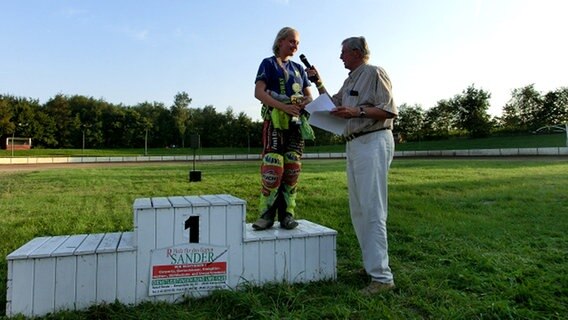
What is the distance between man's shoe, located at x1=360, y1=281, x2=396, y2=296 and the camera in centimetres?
255

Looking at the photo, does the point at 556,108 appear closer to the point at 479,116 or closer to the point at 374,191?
the point at 479,116

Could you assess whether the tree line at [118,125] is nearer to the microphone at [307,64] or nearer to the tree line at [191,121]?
the tree line at [191,121]

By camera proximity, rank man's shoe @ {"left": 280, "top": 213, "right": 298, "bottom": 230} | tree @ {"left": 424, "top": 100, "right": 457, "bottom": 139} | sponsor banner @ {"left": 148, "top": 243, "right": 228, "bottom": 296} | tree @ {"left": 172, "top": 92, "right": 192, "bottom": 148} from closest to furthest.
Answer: sponsor banner @ {"left": 148, "top": 243, "right": 228, "bottom": 296} < man's shoe @ {"left": 280, "top": 213, "right": 298, "bottom": 230} < tree @ {"left": 424, "top": 100, "right": 457, "bottom": 139} < tree @ {"left": 172, "top": 92, "right": 192, "bottom": 148}

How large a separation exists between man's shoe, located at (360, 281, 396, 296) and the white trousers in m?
0.03

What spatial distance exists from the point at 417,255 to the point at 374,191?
Result: 132cm

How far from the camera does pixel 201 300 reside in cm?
251

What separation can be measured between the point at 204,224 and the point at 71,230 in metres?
2.81

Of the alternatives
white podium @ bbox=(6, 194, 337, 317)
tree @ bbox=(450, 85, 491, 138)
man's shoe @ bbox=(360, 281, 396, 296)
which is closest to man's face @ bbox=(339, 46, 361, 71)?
white podium @ bbox=(6, 194, 337, 317)

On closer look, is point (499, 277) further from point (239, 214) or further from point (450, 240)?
point (239, 214)

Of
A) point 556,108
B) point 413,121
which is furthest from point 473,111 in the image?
point 556,108

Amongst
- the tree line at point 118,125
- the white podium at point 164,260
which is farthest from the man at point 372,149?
the tree line at point 118,125

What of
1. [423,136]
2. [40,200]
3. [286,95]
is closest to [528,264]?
[286,95]

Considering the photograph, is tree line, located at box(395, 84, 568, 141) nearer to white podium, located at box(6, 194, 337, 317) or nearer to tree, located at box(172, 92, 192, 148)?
tree, located at box(172, 92, 192, 148)

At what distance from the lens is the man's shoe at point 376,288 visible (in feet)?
8.36
